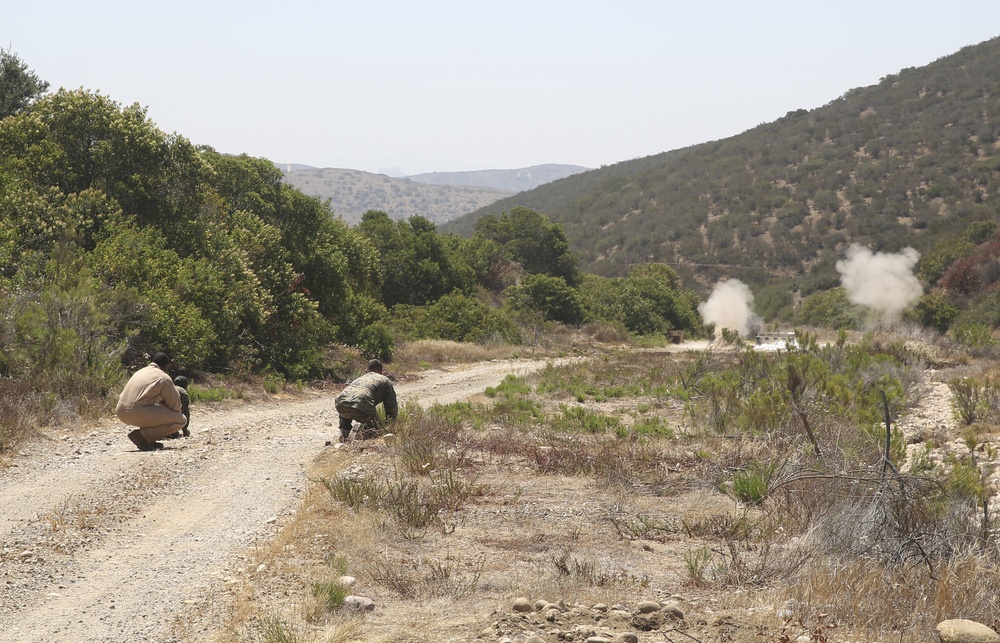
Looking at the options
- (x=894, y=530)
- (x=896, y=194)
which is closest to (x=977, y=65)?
(x=896, y=194)

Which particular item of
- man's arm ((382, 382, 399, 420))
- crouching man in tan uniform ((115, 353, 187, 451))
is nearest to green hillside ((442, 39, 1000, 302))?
man's arm ((382, 382, 399, 420))

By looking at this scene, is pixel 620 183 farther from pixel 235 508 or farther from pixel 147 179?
pixel 235 508

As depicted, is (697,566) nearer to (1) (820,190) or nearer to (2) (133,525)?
(2) (133,525)

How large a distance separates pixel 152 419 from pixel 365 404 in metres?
2.66

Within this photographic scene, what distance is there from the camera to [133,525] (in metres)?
7.50

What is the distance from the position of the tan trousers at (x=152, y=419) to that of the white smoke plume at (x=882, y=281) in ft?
101

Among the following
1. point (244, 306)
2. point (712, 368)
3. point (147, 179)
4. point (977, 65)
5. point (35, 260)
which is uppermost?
point (977, 65)

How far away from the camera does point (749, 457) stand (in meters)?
10.2

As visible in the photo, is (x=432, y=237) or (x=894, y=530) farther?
(x=432, y=237)

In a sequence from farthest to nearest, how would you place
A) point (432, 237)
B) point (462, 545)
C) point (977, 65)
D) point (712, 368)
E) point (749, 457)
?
point (977, 65) < point (432, 237) < point (712, 368) < point (749, 457) < point (462, 545)

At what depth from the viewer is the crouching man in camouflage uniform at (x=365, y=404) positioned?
1152cm

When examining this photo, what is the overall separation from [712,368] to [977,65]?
70.0 meters

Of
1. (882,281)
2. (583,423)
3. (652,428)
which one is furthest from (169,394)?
(882,281)

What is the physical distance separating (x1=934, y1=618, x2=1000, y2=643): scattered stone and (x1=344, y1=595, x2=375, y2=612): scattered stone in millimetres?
3415
